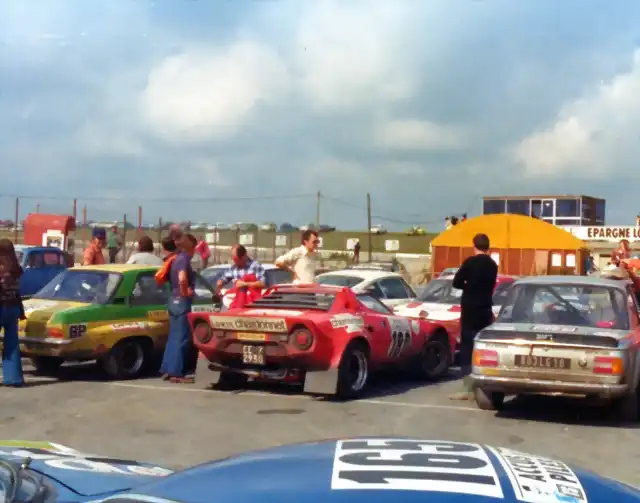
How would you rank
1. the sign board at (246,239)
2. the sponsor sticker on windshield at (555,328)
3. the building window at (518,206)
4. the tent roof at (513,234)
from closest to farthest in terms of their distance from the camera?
the sponsor sticker on windshield at (555,328), the tent roof at (513,234), the sign board at (246,239), the building window at (518,206)


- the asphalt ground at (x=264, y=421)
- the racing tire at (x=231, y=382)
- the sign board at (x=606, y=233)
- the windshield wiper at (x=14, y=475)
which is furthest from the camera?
the sign board at (x=606, y=233)

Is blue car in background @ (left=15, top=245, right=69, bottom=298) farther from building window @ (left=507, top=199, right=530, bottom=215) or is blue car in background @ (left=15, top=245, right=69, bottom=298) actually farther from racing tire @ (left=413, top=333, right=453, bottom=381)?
building window @ (left=507, top=199, right=530, bottom=215)

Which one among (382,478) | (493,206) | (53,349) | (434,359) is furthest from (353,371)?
(493,206)

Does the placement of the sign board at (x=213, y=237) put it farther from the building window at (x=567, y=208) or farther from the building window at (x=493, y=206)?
the building window at (x=567, y=208)

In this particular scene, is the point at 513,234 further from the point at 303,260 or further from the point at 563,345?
the point at 563,345

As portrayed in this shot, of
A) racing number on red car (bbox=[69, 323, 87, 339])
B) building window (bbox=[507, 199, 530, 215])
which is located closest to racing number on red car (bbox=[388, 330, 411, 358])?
racing number on red car (bbox=[69, 323, 87, 339])

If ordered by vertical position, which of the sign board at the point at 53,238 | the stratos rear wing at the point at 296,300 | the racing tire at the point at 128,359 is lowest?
the racing tire at the point at 128,359

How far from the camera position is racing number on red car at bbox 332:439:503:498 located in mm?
2186

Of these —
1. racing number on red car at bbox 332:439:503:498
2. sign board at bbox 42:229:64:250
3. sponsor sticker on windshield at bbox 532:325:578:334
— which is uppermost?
sign board at bbox 42:229:64:250

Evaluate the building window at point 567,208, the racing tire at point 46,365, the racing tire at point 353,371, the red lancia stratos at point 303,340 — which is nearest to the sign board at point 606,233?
the building window at point 567,208

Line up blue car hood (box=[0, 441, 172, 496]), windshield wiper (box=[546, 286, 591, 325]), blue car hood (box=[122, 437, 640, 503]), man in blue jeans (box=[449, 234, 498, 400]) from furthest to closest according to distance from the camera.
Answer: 1. man in blue jeans (box=[449, 234, 498, 400])
2. windshield wiper (box=[546, 286, 591, 325])
3. blue car hood (box=[0, 441, 172, 496])
4. blue car hood (box=[122, 437, 640, 503])

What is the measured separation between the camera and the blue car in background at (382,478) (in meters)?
2.16

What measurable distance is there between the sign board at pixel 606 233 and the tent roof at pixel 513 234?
12.1m

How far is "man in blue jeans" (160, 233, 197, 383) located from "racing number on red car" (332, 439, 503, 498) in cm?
771
